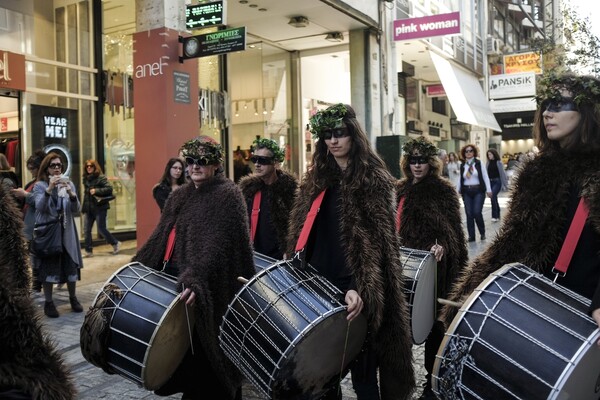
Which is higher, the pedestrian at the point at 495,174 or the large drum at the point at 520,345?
the pedestrian at the point at 495,174

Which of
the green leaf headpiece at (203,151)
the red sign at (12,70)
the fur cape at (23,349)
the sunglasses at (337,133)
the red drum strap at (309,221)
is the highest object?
the red sign at (12,70)

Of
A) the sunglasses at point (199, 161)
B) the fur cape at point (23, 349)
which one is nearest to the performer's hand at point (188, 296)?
the sunglasses at point (199, 161)

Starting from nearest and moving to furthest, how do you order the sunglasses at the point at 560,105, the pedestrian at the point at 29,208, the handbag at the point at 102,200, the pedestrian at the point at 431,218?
the sunglasses at the point at 560,105, the pedestrian at the point at 431,218, the pedestrian at the point at 29,208, the handbag at the point at 102,200

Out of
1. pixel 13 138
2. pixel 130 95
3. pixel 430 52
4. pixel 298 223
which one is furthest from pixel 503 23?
pixel 298 223

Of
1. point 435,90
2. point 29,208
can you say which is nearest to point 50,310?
point 29,208

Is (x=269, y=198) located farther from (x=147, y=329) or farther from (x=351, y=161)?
(x=147, y=329)

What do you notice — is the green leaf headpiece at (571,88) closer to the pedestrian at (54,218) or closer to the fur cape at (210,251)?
the fur cape at (210,251)

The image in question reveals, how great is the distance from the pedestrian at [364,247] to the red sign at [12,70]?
8.95m

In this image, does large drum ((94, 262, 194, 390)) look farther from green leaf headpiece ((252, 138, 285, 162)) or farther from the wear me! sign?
the wear me! sign

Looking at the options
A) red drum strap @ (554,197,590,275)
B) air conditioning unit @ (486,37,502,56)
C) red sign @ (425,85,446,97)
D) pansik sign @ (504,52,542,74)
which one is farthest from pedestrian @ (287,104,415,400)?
air conditioning unit @ (486,37,502,56)

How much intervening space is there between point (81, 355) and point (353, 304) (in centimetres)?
352

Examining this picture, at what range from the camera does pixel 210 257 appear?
3.45 meters

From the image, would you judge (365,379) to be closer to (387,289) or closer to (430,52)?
(387,289)

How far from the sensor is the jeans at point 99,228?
35.2 ft
